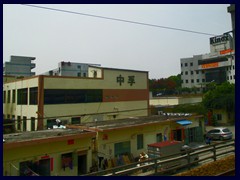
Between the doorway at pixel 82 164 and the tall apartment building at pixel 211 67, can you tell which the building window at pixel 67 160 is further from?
the tall apartment building at pixel 211 67

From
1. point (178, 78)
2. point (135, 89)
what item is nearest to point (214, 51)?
point (178, 78)

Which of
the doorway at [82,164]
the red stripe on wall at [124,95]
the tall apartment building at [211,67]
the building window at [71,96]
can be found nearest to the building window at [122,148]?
the doorway at [82,164]

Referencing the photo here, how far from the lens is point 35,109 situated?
80.2 ft

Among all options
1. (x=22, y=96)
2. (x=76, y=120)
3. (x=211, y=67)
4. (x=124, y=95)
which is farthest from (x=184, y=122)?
(x=211, y=67)

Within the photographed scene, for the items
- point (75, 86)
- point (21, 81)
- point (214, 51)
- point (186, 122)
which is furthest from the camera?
point (214, 51)

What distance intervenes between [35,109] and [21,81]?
237 inches

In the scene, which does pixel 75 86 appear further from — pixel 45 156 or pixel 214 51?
pixel 214 51

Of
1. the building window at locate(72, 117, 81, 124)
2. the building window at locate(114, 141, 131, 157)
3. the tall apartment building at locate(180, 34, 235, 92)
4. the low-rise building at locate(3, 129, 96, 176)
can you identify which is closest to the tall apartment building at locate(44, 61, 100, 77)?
the tall apartment building at locate(180, 34, 235, 92)

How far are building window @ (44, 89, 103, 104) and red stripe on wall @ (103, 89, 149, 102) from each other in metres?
1.17

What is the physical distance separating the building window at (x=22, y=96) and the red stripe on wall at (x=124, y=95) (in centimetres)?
954

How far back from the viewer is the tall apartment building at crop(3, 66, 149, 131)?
79.6 feet

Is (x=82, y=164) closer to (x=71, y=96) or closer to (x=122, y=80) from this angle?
(x=71, y=96)

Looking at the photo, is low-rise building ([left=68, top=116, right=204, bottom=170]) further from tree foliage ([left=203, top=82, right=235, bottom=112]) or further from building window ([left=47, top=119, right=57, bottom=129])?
tree foliage ([left=203, top=82, right=235, bottom=112])
